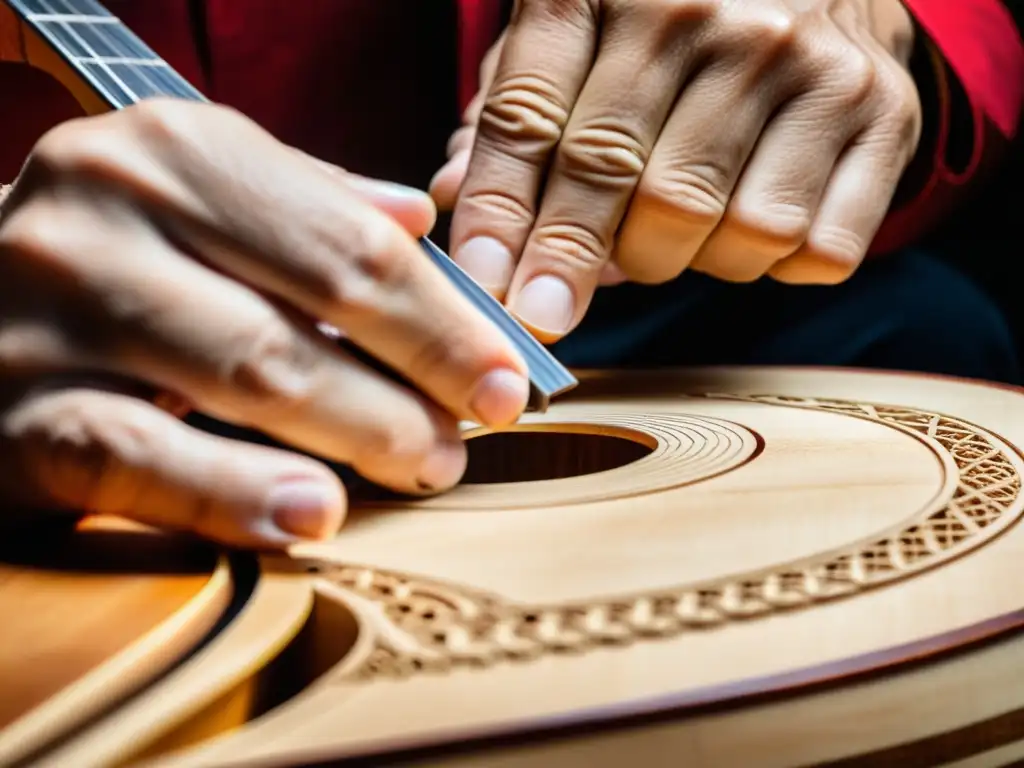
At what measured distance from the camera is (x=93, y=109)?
2.58 feet

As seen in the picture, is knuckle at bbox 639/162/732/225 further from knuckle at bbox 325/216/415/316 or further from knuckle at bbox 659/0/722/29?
knuckle at bbox 325/216/415/316

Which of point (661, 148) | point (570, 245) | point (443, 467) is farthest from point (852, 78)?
point (443, 467)

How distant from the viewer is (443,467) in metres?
0.61

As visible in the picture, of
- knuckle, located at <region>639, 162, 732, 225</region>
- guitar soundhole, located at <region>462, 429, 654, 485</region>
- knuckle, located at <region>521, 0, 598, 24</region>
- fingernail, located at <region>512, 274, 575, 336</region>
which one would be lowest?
guitar soundhole, located at <region>462, 429, 654, 485</region>

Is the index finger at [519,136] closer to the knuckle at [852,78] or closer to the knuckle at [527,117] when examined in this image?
the knuckle at [527,117]

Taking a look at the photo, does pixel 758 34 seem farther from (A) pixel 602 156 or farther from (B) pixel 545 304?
(B) pixel 545 304

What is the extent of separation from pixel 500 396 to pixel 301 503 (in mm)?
128

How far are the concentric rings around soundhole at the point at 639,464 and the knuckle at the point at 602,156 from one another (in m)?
0.19

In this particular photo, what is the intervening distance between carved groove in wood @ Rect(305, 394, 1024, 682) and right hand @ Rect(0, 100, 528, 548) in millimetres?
75

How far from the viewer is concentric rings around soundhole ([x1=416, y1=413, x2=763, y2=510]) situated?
0.62 meters

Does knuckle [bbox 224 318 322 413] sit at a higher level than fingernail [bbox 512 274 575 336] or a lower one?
higher

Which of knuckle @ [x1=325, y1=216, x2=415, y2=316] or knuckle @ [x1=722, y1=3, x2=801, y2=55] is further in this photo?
knuckle @ [x1=722, y1=3, x2=801, y2=55]

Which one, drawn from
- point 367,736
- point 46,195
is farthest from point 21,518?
point 367,736

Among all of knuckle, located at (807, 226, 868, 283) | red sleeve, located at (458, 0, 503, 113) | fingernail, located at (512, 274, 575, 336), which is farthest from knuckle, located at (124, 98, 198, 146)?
red sleeve, located at (458, 0, 503, 113)
